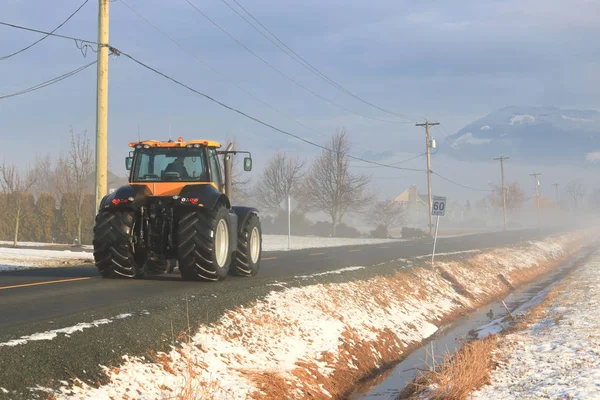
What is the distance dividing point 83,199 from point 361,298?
94.9 feet

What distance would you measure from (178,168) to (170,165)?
0.63 ft

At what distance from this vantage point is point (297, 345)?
10938 millimetres

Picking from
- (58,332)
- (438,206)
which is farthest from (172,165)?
(438,206)

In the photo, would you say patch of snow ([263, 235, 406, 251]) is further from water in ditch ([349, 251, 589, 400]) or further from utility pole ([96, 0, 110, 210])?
utility pole ([96, 0, 110, 210])

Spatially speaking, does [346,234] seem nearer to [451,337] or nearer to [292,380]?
[451,337]

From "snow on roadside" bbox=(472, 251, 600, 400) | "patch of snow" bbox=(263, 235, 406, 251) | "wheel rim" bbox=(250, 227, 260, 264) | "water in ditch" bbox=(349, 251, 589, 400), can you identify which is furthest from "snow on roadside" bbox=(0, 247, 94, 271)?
"patch of snow" bbox=(263, 235, 406, 251)

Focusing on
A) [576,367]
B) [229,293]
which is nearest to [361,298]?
[229,293]

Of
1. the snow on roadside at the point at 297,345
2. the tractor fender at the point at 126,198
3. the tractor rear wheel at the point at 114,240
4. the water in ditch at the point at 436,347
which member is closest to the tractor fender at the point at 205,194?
the tractor fender at the point at 126,198

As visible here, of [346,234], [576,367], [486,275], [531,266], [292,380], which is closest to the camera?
[292,380]

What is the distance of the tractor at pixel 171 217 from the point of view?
12.7 metres

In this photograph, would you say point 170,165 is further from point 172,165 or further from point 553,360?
point 553,360

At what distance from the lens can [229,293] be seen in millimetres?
12070

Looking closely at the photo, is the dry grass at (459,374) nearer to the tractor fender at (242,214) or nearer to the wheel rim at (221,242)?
the wheel rim at (221,242)

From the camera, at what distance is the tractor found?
41.6 feet
